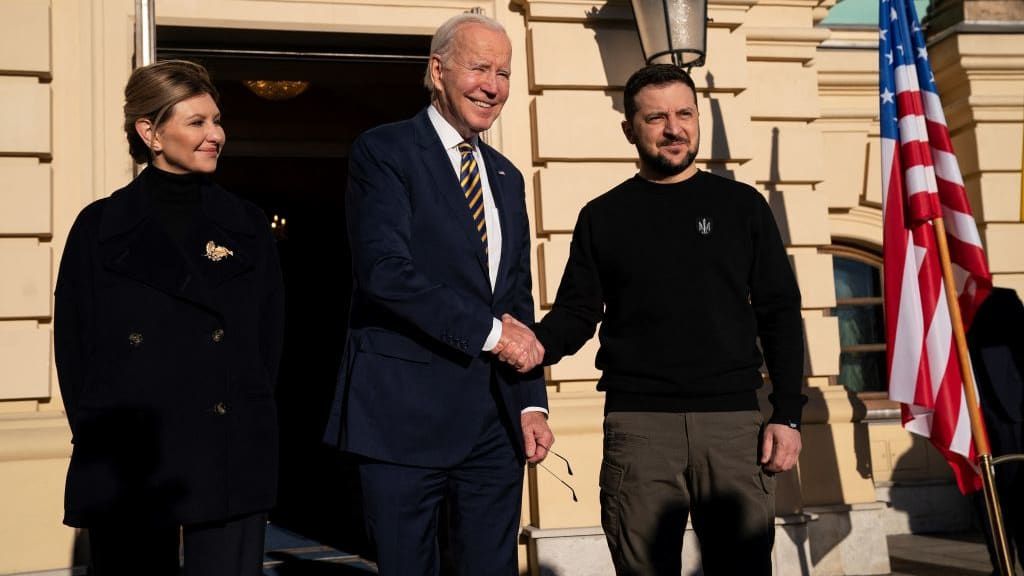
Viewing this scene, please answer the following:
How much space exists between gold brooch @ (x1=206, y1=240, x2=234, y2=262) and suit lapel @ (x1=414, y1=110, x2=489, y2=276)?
0.54 meters

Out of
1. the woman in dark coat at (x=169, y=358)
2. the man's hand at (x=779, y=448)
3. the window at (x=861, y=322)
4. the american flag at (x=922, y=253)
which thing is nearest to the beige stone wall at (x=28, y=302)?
the woman in dark coat at (x=169, y=358)

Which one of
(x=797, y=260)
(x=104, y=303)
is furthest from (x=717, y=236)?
(x=797, y=260)

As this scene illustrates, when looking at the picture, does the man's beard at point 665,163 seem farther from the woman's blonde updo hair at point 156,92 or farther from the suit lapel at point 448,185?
the woman's blonde updo hair at point 156,92

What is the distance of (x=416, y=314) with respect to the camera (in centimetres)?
256

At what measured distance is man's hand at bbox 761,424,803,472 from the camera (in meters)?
3.04

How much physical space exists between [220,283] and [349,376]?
381 millimetres

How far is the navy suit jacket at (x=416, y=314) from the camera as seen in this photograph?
2584 millimetres

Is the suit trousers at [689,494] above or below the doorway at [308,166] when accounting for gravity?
below

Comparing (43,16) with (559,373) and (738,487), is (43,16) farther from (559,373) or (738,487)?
(738,487)

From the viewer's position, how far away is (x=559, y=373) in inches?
223

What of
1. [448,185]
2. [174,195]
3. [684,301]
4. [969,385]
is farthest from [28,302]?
[969,385]

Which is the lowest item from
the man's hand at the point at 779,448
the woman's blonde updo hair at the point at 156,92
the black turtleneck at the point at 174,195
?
the man's hand at the point at 779,448

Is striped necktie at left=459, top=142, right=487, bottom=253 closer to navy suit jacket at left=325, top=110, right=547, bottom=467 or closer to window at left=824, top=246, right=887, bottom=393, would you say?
navy suit jacket at left=325, top=110, right=547, bottom=467

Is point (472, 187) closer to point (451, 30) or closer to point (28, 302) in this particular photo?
point (451, 30)
